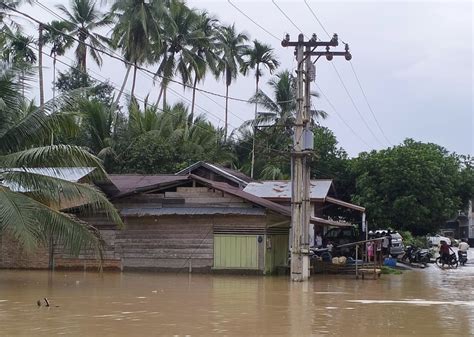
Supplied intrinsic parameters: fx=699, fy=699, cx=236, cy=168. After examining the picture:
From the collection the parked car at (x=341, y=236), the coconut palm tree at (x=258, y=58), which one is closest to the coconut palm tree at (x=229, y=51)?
the coconut palm tree at (x=258, y=58)

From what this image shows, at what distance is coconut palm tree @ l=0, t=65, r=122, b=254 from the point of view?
1861 centimetres

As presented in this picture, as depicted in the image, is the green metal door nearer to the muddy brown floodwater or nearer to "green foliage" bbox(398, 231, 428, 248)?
the muddy brown floodwater

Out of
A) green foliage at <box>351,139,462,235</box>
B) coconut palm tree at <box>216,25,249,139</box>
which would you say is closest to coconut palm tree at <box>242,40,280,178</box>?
coconut palm tree at <box>216,25,249,139</box>

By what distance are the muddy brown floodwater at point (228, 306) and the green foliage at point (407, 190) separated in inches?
429

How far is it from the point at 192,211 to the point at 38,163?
762 centimetres

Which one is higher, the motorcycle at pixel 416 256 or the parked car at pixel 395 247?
the parked car at pixel 395 247

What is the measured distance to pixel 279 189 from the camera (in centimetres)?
3136

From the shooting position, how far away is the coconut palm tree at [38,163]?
1861 cm

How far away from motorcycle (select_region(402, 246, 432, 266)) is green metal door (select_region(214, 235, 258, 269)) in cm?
1303

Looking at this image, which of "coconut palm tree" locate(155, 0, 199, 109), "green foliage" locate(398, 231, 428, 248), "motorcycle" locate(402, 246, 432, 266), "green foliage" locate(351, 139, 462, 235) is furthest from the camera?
"green foliage" locate(398, 231, 428, 248)

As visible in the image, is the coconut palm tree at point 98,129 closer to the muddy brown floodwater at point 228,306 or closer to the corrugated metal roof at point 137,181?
A: the corrugated metal roof at point 137,181

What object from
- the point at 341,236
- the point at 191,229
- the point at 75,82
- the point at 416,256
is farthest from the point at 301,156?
the point at 75,82

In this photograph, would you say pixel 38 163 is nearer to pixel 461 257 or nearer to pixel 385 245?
pixel 385 245

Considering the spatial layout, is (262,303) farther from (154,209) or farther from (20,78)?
(154,209)
